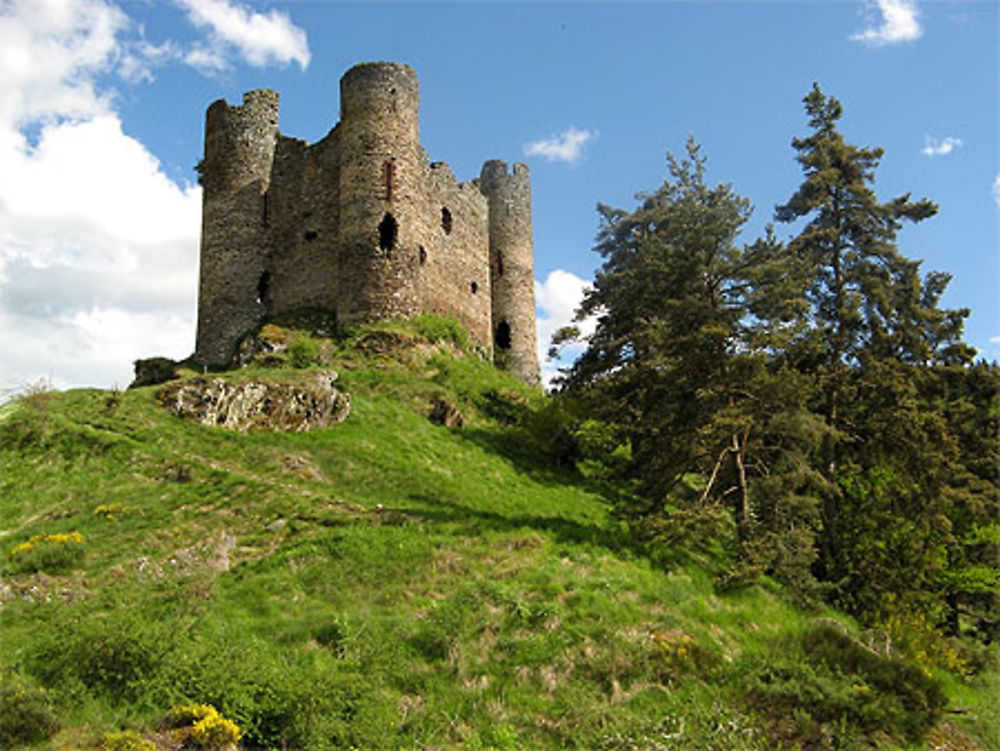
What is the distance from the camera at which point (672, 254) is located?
852 inches

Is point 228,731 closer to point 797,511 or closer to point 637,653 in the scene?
point 637,653

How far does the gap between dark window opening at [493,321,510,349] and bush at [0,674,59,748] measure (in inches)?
1240

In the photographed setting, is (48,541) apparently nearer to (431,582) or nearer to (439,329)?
(431,582)

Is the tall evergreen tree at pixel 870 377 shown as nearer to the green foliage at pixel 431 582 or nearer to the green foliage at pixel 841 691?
Answer: the green foliage at pixel 431 582

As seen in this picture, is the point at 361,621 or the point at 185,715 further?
the point at 361,621

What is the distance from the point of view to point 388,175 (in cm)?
3075

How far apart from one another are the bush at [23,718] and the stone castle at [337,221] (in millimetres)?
21654

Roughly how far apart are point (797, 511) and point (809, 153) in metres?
12.4

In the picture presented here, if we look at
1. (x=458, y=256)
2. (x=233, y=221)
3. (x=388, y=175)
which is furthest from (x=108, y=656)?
(x=458, y=256)

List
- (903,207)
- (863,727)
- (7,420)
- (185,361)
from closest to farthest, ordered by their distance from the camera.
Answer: (863,727) → (7,420) → (903,207) → (185,361)

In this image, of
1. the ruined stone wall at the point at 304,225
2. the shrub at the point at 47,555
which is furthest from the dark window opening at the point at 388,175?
the shrub at the point at 47,555

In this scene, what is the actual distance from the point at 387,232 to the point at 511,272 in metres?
10.2

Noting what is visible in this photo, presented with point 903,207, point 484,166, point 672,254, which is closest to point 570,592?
point 672,254

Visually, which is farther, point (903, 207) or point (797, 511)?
point (903, 207)
